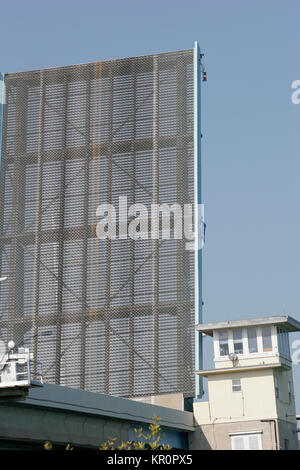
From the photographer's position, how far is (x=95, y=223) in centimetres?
4175

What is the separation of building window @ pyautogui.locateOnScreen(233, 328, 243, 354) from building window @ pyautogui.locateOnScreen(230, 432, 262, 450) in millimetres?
3576

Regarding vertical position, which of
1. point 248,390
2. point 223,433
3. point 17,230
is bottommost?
point 223,433

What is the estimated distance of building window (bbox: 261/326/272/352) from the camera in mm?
39219

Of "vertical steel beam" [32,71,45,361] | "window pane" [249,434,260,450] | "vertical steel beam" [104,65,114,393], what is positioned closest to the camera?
"window pane" [249,434,260,450]

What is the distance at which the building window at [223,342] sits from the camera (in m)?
39.8

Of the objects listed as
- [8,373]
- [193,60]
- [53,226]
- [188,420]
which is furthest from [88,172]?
[8,373]

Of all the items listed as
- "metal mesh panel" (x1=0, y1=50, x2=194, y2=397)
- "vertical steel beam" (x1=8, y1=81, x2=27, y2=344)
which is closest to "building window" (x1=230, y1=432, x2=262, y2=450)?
"metal mesh panel" (x1=0, y1=50, x2=194, y2=397)

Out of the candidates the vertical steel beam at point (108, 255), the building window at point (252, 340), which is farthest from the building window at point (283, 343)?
the vertical steel beam at point (108, 255)

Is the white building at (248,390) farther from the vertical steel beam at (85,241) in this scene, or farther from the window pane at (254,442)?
the vertical steel beam at (85,241)

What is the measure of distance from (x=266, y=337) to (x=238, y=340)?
3.85 feet

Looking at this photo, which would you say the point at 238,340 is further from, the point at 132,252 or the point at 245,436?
the point at 132,252

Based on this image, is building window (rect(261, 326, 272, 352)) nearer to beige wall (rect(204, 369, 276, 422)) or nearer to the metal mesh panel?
beige wall (rect(204, 369, 276, 422))

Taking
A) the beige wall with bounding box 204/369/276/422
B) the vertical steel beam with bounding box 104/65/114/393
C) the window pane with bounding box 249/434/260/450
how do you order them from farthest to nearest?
the vertical steel beam with bounding box 104/65/114/393 → the beige wall with bounding box 204/369/276/422 → the window pane with bounding box 249/434/260/450

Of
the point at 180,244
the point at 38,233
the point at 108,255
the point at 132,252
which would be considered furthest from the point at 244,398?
the point at 38,233
